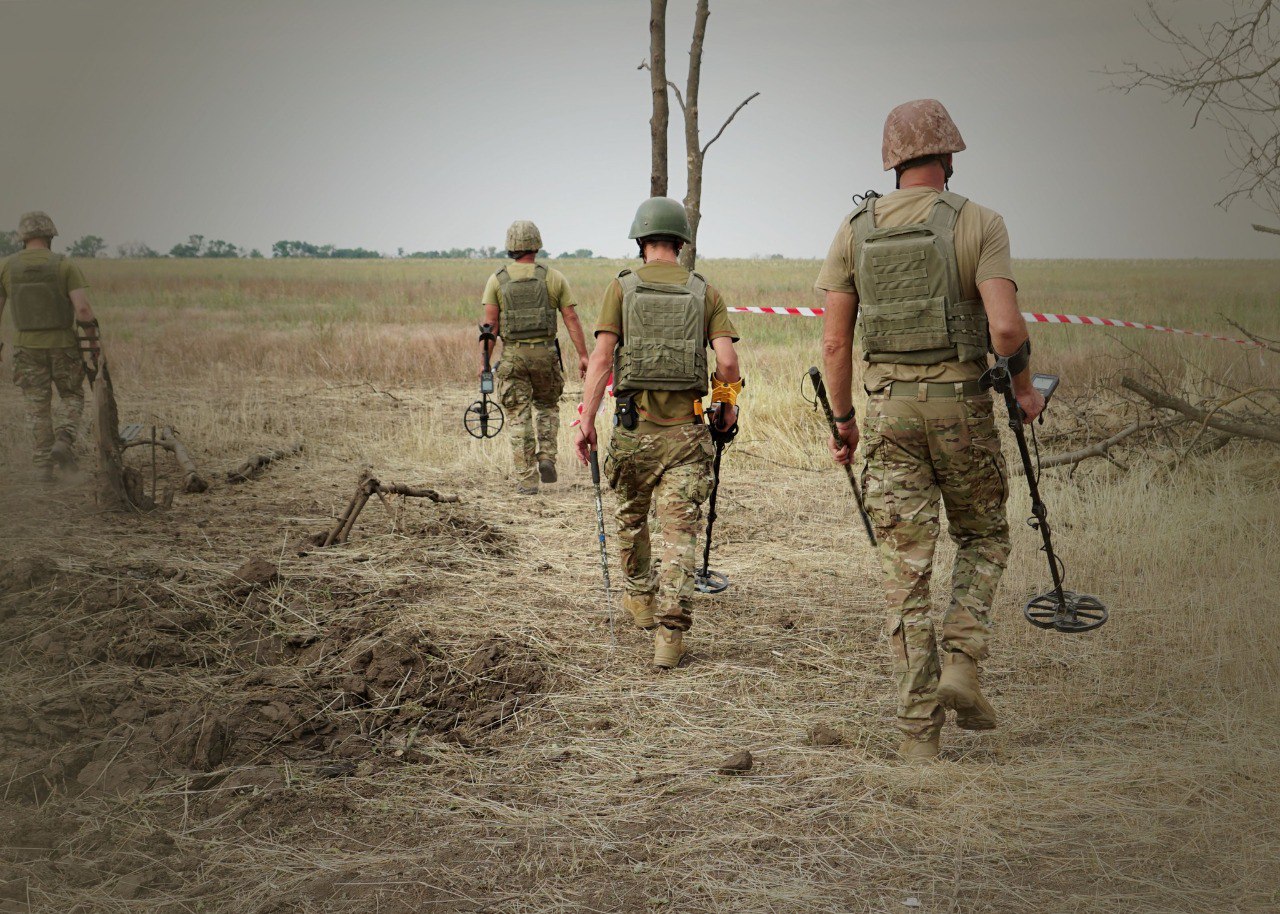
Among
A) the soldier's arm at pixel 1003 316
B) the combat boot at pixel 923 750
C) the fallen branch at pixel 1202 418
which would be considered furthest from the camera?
the fallen branch at pixel 1202 418

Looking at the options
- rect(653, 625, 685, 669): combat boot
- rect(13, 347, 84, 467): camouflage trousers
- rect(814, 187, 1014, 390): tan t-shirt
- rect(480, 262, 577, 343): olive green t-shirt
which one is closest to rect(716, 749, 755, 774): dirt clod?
rect(653, 625, 685, 669): combat boot

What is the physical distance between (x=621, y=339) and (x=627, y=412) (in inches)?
15.5

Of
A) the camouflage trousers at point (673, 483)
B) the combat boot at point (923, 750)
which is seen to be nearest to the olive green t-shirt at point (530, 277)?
the camouflage trousers at point (673, 483)

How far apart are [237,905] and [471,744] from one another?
143 centimetres

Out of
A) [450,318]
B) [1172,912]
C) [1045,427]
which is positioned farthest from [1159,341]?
[450,318]

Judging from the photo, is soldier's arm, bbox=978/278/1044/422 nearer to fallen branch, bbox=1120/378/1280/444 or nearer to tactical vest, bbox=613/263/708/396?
tactical vest, bbox=613/263/708/396

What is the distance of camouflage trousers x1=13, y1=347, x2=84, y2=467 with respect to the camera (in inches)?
352

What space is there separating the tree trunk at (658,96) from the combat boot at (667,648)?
5.98 m

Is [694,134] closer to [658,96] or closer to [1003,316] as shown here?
[658,96]

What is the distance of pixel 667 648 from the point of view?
5.48m

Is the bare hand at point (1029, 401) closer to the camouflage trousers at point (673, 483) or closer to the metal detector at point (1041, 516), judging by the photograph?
the metal detector at point (1041, 516)

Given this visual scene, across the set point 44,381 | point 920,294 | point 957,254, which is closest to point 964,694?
point 920,294

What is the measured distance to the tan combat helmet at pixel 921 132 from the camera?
4109mm

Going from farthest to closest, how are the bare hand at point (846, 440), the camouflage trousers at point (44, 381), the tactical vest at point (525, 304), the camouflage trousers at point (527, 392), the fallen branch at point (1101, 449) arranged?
the camouflage trousers at point (527, 392) → the tactical vest at point (525, 304) → the camouflage trousers at point (44, 381) → the fallen branch at point (1101, 449) → the bare hand at point (846, 440)
